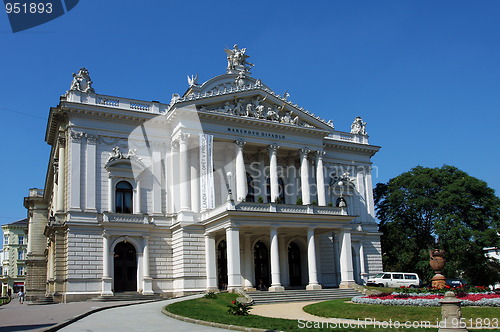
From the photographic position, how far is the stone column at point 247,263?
4288 centimetres

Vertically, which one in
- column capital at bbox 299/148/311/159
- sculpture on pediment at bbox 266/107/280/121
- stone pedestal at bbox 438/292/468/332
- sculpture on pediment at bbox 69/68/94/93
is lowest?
stone pedestal at bbox 438/292/468/332

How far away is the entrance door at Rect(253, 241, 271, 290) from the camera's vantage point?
1767 inches

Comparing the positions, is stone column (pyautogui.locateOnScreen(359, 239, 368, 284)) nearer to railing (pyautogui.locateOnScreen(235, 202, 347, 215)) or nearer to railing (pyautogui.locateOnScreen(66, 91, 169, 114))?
railing (pyautogui.locateOnScreen(235, 202, 347, 215))

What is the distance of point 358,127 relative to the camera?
5697 centimetres

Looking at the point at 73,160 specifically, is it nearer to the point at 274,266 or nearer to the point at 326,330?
the point at 274,266

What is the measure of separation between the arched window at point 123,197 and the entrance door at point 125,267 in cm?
302

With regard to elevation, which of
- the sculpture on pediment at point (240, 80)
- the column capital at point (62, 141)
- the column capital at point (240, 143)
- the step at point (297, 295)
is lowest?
the step at point (297, 295)

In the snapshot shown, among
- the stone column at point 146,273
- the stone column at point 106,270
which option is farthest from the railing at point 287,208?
the stone column at point 106,270

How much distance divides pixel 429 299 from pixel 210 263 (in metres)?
20.3

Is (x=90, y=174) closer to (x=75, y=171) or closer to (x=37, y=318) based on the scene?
(x=75, y=171)

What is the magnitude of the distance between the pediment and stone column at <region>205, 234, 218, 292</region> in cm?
1100

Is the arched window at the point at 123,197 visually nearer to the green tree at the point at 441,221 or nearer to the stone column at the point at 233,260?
the stone column at the point at 233,260

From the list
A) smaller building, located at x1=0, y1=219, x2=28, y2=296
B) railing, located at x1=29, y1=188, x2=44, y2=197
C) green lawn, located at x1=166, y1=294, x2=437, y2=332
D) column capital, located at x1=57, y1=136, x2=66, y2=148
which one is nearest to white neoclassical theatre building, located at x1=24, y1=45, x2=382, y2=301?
column capital, located at x1=57, y1=136, x2=66, y2=148

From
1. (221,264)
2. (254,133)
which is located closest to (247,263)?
(221,264)
